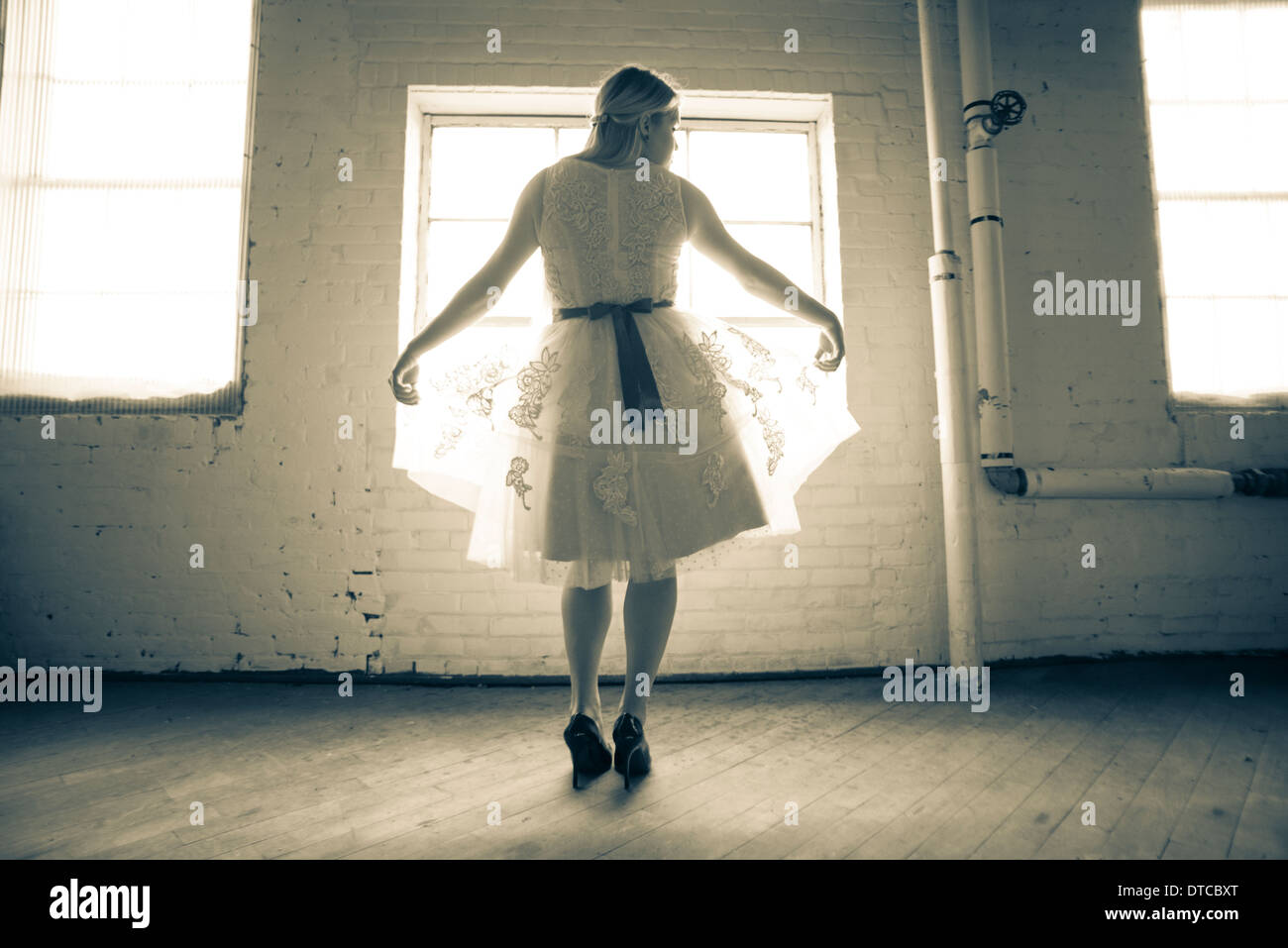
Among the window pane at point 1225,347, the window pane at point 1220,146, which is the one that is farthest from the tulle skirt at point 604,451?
the window pane at point 1220,146

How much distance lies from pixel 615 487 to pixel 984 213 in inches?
76.1

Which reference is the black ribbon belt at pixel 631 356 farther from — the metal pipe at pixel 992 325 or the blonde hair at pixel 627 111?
the metal pipe at pixel 992 325

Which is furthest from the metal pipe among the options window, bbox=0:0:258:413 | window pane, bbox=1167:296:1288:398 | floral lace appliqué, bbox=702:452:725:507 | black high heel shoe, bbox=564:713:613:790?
window, bbox=0:0:258:413

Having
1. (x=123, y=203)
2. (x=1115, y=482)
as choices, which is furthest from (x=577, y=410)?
(x=123, y=203)

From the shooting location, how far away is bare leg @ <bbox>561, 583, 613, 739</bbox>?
1.22m

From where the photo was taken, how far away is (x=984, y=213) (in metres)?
2.12

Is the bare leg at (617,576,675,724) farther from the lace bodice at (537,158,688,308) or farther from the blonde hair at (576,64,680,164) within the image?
the blonde hair at (576,64,680,164)

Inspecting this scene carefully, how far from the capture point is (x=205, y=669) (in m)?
2.02

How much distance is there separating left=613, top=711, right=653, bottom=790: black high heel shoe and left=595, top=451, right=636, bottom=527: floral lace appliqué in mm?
432
